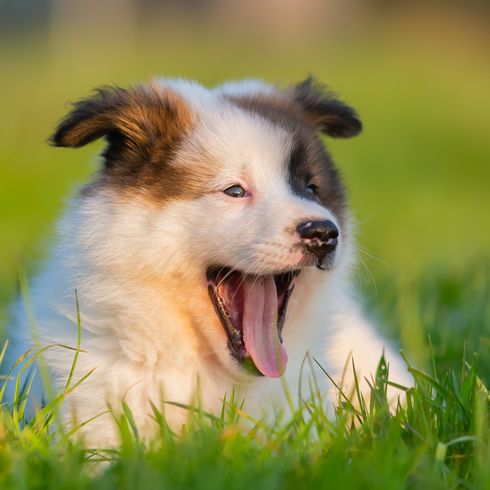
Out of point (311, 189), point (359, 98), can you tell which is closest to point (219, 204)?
point (311, 189)

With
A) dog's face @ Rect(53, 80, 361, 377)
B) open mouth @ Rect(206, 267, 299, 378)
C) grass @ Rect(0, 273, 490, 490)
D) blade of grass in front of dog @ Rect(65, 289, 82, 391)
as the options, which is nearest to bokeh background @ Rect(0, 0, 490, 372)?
blade of grass in front of dog @ Rect(65, 289, 82, 391)

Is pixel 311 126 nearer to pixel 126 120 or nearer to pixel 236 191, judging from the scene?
pixel 236 191

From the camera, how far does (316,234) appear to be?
13.1 feet

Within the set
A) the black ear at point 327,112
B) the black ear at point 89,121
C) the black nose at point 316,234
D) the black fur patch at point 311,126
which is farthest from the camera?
the black ear at point 327,112

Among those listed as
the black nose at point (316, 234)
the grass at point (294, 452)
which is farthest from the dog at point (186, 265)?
the grass at point (294, 452)

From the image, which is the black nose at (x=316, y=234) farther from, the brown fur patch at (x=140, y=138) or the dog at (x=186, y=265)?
the brown fur patch at (x=140, y=138)

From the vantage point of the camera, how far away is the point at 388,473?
2857 mm

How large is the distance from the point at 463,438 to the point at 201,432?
82 cm

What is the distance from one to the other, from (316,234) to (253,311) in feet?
1.66

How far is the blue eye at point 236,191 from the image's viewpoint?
13.8ft

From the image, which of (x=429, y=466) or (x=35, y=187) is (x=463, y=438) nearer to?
(x=429, y=466)

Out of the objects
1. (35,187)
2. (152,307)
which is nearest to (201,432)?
(152,307)

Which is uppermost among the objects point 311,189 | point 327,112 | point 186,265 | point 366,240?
point 327,112

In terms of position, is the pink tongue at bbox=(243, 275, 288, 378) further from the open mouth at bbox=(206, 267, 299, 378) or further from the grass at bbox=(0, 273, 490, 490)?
the grass at bbox=(0, 273, 490, 490)
